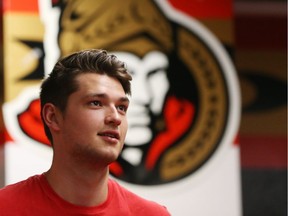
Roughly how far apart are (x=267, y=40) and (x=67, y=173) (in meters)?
0.96

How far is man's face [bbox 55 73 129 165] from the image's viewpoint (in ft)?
3.36

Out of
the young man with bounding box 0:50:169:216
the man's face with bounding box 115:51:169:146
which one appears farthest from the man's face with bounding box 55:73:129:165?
the man's face with bounding box 115:51:169:146

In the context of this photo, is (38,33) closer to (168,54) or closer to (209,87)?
(168,54)

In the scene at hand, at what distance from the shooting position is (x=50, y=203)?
104 cm

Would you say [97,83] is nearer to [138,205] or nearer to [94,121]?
Result: [94,121]

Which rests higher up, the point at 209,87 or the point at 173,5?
the point at 173,5

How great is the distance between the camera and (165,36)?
171 cm

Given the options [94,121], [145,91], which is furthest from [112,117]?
→ [145,91]

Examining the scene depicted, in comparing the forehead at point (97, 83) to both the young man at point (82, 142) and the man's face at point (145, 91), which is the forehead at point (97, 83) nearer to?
the young man at point (82, 142)

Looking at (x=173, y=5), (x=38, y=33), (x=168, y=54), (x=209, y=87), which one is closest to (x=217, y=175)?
(x=209, y=87)

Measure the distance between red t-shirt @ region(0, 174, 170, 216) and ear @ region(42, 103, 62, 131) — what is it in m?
0.10

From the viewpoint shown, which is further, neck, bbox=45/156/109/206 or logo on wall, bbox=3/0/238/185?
logo on wall, bbox=3/0/238/185

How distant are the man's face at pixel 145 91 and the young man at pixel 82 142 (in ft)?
1.82

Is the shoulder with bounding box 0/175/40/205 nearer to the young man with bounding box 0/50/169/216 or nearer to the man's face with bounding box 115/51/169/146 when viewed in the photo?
the young man with bounding box 0/50/169/216
